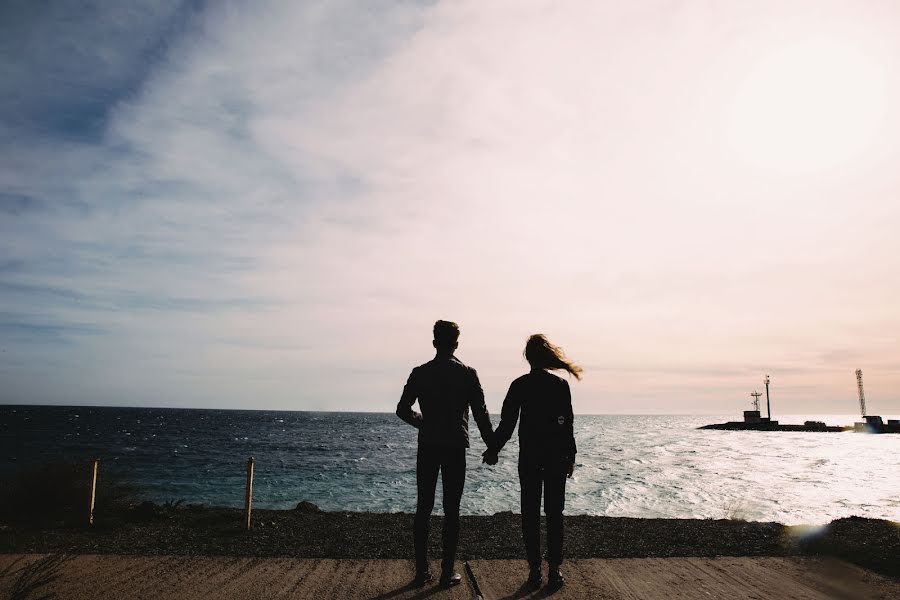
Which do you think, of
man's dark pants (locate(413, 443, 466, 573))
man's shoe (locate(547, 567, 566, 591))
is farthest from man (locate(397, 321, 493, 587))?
man's shoe (locate(547, 567, 566, 591))

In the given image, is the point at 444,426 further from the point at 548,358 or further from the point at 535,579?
the point at 535,579

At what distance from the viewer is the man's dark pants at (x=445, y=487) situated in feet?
15.6

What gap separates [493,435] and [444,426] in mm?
479

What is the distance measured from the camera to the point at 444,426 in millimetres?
4801

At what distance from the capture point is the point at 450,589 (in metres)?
4.73

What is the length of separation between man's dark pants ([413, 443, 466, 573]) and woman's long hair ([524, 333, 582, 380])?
1040 millimetres

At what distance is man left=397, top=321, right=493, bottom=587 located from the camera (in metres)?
4.78

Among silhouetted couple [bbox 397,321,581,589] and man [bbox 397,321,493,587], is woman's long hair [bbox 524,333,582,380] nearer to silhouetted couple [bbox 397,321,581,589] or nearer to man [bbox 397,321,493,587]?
silhouetted couple [bbox 397,321,581,589]

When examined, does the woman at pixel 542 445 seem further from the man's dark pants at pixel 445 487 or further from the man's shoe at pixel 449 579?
the man's shoe at pixel 449 579

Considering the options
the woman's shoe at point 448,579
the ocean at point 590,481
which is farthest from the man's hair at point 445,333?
the ocean at point 590,481

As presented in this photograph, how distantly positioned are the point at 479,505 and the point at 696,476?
693 inches

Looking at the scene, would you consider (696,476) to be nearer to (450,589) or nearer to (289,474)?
(289,474)

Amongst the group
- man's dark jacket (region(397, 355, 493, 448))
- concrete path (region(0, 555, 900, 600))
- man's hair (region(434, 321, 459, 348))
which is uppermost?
man's hair (region(434, 321, 459, 348))

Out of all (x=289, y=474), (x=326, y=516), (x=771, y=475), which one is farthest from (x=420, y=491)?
(x=771, y=475)
